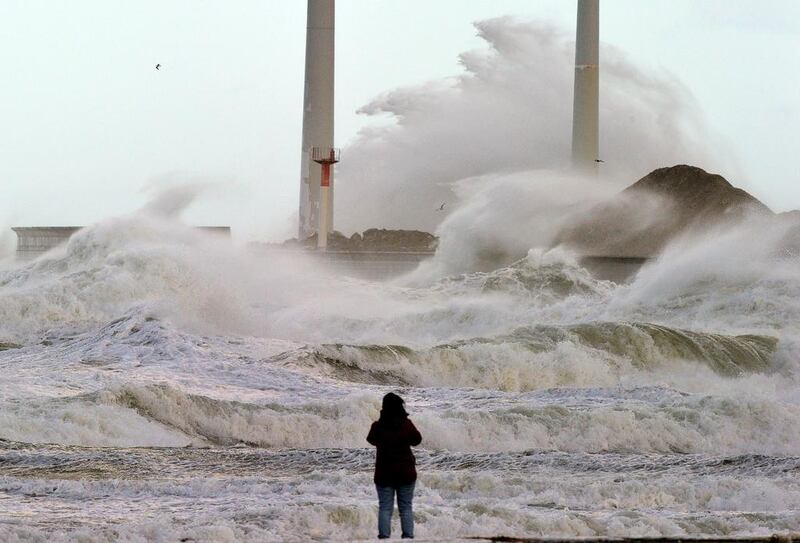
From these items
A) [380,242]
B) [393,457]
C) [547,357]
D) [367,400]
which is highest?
[380,242]

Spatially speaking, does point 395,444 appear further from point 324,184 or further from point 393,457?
point 324,184

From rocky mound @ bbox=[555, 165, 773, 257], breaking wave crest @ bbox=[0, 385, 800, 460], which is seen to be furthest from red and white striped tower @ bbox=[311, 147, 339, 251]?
breaking wave crest @ bbox=[0, 385, 800, 460]

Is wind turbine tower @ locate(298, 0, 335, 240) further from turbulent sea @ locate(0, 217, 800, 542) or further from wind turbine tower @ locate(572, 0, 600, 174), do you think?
turbulent sea @ locate(0, 217, 800, 542)

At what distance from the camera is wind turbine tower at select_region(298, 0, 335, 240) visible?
47.6 meters

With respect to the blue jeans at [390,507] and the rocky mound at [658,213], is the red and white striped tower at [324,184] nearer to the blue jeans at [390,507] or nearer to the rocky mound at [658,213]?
the rocky mound at [658,213]

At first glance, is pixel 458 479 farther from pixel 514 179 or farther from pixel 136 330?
pixel 514 179

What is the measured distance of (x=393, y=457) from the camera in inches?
321

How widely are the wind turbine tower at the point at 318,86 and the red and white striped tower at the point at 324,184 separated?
0.23 metres

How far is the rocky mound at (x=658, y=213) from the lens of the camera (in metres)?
40.7

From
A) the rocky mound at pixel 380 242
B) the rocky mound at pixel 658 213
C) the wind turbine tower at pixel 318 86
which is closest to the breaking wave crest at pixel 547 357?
the rocky mound at pixel 658 213

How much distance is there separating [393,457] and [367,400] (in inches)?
333

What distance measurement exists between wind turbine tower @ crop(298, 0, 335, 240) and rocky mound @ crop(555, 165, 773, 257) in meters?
8.80

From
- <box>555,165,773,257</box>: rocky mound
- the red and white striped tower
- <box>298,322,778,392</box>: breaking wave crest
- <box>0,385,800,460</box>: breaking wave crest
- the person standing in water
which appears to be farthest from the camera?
the red and white striped tower

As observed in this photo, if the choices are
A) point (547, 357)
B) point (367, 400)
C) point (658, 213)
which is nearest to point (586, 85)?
point (658, 213)
